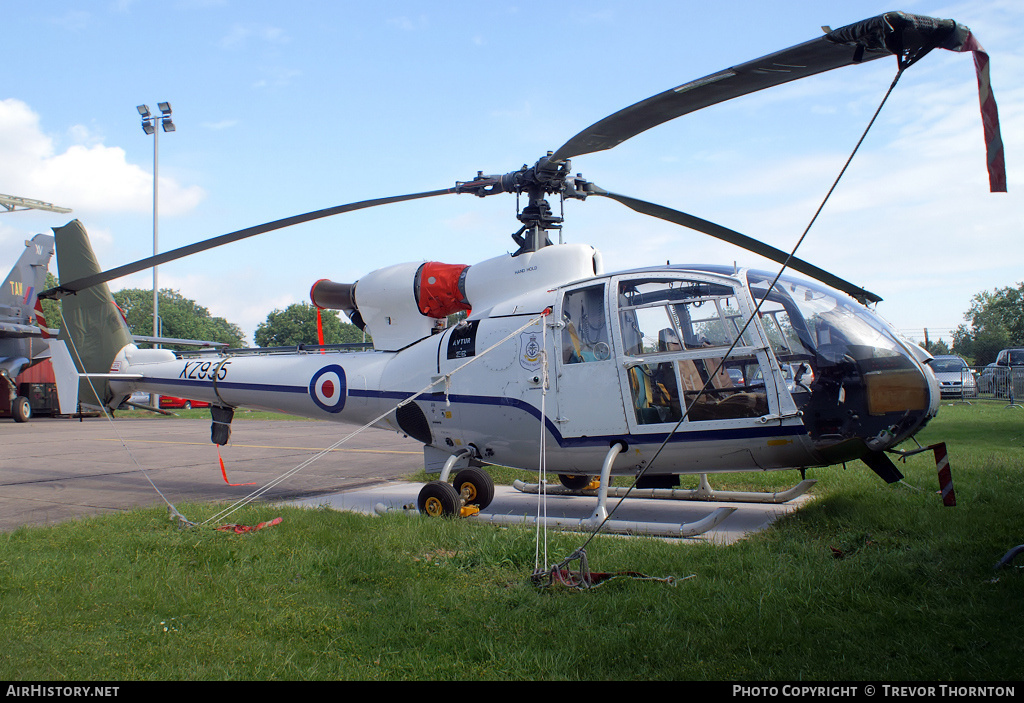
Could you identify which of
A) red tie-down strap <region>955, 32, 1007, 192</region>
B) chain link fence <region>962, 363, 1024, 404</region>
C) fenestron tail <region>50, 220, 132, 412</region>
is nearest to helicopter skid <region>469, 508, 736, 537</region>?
red tie-down strap <region>955, 32, 1007, 192</region>

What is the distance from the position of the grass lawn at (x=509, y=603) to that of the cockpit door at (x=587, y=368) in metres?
1.35

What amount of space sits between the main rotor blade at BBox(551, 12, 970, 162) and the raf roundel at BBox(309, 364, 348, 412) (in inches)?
198

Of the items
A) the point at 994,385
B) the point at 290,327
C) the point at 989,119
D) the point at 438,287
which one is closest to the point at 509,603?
the point at 989,119

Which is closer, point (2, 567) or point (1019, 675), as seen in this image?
point (1019, 675)

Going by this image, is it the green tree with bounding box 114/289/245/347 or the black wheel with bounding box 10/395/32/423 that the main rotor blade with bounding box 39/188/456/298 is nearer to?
the black wheel with bounding box 10/395/32/423

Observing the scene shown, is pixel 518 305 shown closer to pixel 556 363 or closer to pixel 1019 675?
pixel 556 363

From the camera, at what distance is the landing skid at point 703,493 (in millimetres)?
7711

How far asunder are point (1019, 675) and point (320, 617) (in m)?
3.48

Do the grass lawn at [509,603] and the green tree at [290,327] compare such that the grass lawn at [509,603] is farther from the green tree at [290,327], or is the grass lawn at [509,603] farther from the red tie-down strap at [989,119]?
the green tree at [290,327]

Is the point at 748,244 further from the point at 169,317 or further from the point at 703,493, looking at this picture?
the point at 169,317

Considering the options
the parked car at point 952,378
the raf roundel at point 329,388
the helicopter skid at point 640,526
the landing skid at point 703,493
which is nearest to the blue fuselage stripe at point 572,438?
the raf roundel at point 329,388

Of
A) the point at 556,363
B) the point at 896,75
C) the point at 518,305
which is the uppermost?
the point at 896,75

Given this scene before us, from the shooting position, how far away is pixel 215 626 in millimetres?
3982
